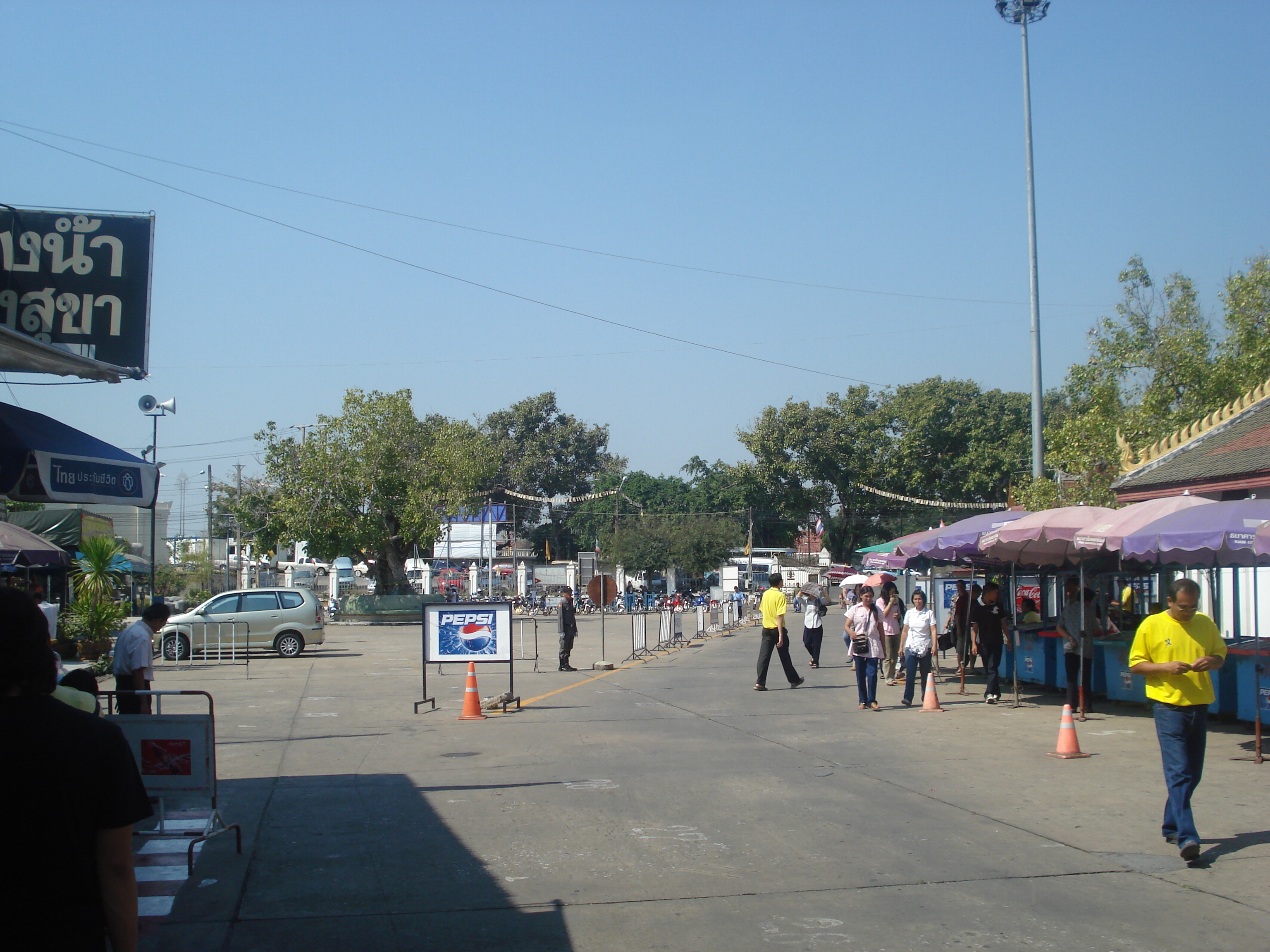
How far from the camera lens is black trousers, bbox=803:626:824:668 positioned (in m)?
21.8

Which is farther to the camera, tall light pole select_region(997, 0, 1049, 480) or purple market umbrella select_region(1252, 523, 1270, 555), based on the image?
tall light pole select_region(997, 0, 1049, 480)

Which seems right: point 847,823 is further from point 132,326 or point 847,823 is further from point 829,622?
point 829,622

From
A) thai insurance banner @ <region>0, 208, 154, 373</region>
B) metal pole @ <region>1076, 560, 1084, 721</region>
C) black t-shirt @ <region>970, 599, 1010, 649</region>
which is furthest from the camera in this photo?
black t-shirt @ <region>970, 599, 1010, 649</region>

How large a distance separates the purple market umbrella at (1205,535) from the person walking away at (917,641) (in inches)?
129

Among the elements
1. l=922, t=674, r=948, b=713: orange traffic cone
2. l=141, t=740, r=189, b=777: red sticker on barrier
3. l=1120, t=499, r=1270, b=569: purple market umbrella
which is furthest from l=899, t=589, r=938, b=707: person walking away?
l=141, t=740, r=189, b=777: red sticker on barrier

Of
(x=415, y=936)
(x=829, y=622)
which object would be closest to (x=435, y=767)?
(x=415, y=936)

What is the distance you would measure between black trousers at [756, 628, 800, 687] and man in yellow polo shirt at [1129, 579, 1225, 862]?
29.4 ft

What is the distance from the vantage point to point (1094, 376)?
31.5 metres

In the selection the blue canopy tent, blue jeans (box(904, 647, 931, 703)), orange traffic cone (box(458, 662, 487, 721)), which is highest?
the blue canopy tent

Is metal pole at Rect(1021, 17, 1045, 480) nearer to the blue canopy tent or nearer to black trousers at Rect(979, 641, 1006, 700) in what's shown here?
black trousers at Rect(979, 641, 1006, 700)

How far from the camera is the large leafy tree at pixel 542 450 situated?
75.0 m

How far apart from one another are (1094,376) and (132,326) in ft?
94.2

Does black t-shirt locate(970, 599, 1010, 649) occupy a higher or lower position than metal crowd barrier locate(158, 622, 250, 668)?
higher

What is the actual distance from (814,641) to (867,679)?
7157 mm
